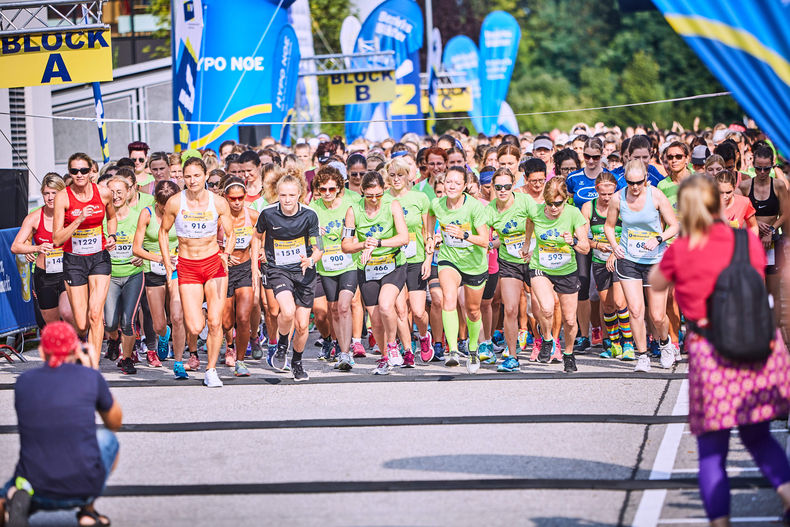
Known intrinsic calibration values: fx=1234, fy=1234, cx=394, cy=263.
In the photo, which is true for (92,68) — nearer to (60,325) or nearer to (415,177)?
(415,177)

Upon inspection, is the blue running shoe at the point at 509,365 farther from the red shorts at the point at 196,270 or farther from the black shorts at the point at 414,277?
the red shorts at the point at 196,270

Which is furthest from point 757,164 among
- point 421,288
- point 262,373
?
point 262,373

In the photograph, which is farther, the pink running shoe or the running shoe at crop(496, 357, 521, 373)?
the pink running shoe

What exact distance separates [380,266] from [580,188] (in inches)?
92.4

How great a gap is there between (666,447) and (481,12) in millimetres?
73342

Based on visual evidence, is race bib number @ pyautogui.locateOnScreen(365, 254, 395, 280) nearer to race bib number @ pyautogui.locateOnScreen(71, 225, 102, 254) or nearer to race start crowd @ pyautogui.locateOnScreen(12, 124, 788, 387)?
race start crowd @ pyautogui.locateOnScreen(12, 124, 788, 387)

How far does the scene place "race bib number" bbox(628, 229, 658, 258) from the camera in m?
10.8

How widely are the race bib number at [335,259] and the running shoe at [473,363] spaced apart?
55.3 inches

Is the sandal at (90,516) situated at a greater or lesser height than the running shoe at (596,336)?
greater

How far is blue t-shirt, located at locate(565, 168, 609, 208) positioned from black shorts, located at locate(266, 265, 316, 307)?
9.59 feet

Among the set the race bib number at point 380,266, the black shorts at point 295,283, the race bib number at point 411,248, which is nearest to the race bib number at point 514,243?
the race bib number at point 411,248

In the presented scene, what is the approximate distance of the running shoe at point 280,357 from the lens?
38.2 ft

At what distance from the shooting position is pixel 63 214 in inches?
425

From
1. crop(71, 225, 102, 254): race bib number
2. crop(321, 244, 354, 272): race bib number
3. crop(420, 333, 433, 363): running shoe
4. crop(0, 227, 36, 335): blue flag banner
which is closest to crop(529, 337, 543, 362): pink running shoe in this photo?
crop(420, 333, 433, 363): running shoe
